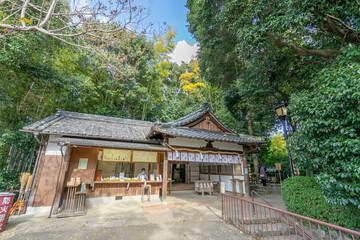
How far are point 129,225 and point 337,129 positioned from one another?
244 inches

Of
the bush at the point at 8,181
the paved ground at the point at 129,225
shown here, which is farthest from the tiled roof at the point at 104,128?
the bush at the point at 8,181

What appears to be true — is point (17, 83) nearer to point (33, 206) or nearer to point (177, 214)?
point (33, 206)

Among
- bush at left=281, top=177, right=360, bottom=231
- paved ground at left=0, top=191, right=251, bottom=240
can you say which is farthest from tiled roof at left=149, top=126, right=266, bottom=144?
bush at left=281, top=177, right=360, bottom=231

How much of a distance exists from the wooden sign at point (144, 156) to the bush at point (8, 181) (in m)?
6.04

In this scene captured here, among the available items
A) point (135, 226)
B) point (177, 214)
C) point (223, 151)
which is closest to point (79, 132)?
point (135, 226)

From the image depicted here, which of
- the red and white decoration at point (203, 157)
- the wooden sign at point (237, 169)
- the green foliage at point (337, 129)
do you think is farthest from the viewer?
the wooden sign at point (237, 169)

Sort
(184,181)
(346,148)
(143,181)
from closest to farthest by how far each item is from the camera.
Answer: (346,148) → (143,181) → (184,181)

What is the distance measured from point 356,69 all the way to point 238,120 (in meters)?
13.0

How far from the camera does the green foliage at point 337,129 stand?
314 cm

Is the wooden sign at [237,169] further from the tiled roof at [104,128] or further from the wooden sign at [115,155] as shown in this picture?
the wooden sign at [115,155]

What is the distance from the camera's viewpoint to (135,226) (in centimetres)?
458

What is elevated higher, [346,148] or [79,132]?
[79,132]

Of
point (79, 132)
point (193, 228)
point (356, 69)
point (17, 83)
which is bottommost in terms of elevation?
point (193, 228)

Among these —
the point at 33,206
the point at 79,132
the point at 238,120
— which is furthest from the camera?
the point at 238,120
